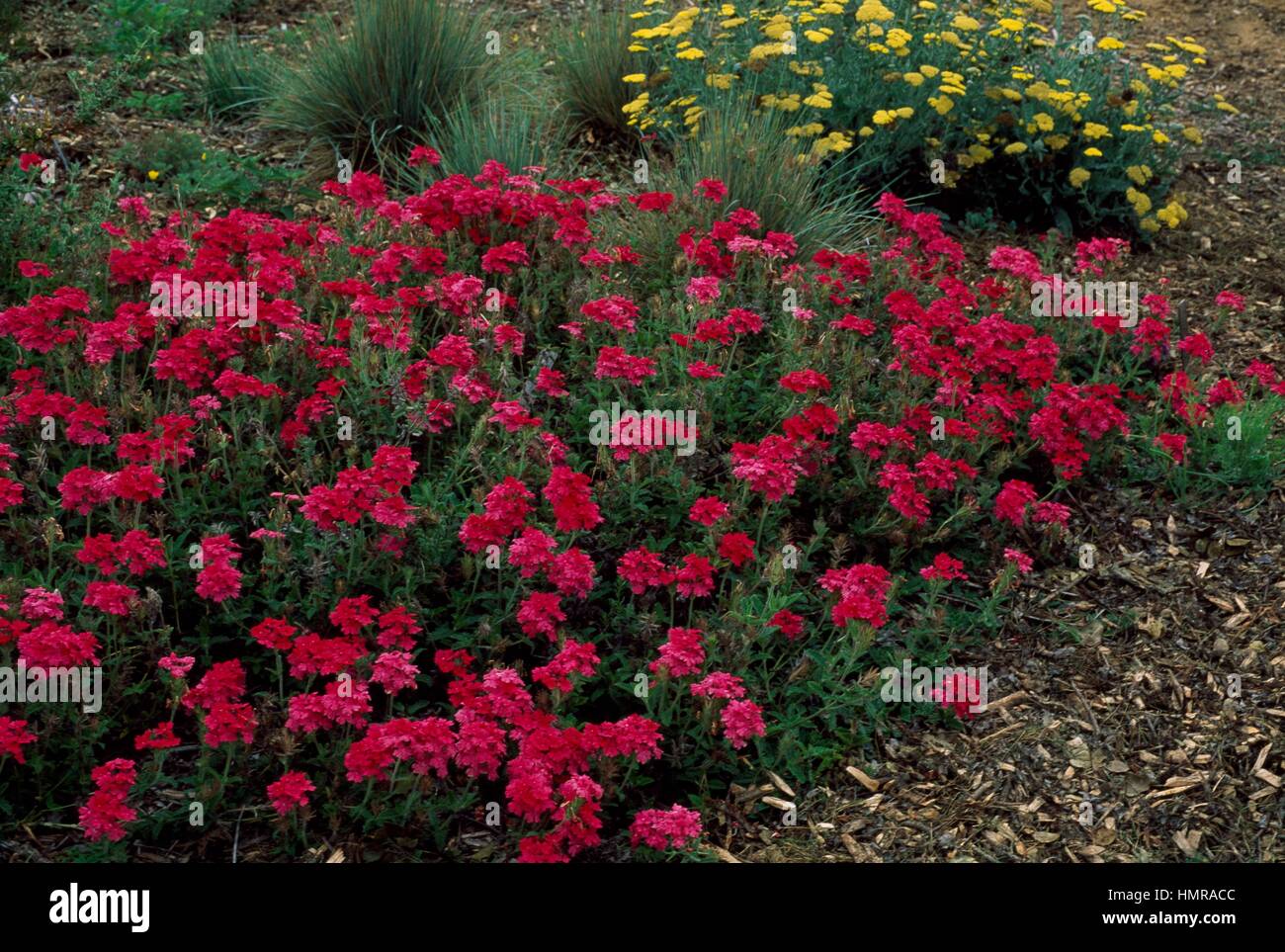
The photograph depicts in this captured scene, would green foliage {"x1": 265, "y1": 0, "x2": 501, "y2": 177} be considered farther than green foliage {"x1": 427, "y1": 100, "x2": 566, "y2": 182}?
Yes

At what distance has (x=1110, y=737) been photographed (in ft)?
13.9

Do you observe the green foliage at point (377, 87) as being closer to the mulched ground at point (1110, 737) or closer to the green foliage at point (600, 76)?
the green foliage at point (600, 76)

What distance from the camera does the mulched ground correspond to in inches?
153

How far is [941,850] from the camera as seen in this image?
12.7 feet

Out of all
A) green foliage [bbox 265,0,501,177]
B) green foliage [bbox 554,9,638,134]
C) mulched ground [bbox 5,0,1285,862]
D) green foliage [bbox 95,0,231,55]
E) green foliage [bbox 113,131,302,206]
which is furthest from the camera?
green foliage [bbox 95,0,231,55]

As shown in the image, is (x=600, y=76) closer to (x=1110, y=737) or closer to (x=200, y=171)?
(x=200, y=171)

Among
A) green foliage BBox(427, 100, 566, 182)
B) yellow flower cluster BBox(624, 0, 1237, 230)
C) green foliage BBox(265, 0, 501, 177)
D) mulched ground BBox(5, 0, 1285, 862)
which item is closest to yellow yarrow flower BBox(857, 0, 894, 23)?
yellow flower cluster BBox(624, 0, 1237, 230)

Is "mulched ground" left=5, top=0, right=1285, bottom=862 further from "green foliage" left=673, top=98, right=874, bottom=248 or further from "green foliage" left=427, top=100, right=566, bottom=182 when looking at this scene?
"green foliage" left=427, top=100, right=566, bottom=182

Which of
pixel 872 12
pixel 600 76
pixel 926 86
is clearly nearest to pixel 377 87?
pixel 600 76

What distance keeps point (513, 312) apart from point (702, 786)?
246 centimetres

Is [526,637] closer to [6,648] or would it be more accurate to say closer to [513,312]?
[6,648]

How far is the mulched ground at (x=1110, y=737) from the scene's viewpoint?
3.89 meters

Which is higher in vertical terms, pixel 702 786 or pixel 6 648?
pixel 6 648
